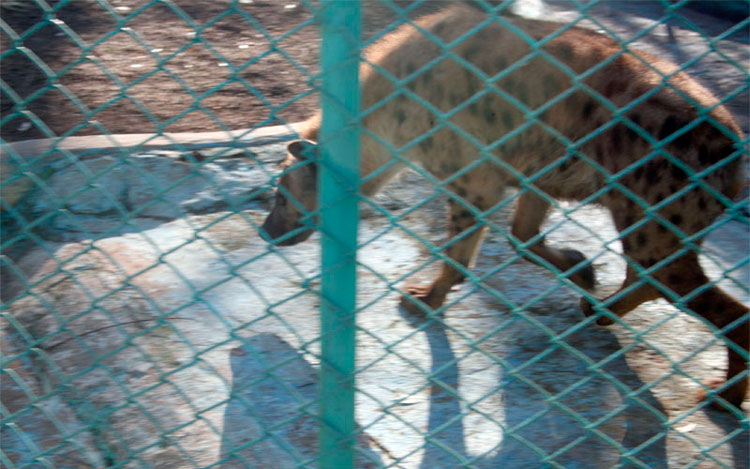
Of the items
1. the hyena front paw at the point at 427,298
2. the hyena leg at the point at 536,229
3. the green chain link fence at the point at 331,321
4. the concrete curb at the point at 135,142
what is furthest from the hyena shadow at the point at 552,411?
the concrete curb at the point at 135,142

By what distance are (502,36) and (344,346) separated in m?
1.90

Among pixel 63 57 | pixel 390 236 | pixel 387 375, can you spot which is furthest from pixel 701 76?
pixel 63 57

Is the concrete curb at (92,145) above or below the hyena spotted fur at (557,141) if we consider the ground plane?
below

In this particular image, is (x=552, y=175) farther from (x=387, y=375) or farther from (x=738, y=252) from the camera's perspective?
(x=738, y=252)

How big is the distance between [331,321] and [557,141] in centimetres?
172

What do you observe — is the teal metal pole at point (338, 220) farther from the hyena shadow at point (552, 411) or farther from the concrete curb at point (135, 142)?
the concrete curb at point (135, 142)

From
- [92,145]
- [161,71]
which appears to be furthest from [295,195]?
[161,71]

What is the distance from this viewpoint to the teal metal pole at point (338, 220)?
1475 mm

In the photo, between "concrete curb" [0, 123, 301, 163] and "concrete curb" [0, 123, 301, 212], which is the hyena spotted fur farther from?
"concrete curb" [0, 123, 301, 163]

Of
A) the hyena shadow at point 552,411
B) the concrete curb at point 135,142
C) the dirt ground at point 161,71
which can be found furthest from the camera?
the dirt ground at point 161,71

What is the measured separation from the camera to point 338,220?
1606 mm

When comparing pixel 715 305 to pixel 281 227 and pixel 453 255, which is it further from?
pixel 281 227


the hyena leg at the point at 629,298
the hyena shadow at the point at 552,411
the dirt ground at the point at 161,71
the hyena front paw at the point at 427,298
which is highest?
the dirt ground at the point at 161,71

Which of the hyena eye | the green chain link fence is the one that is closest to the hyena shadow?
the green chain link fence
